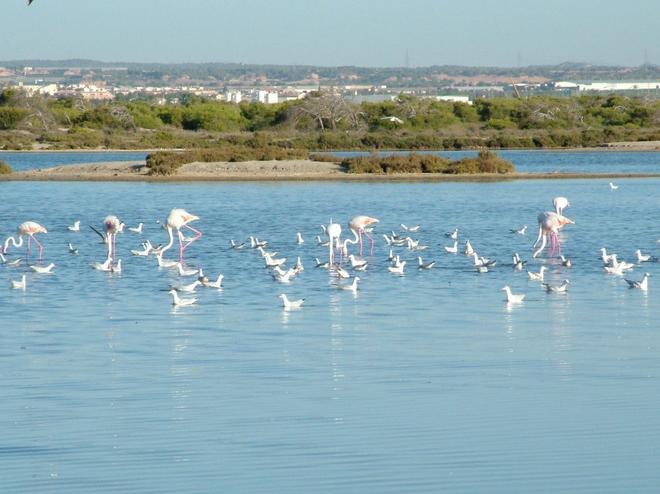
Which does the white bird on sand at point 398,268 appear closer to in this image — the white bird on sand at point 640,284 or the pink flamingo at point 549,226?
the white bird on sand at point 640,284

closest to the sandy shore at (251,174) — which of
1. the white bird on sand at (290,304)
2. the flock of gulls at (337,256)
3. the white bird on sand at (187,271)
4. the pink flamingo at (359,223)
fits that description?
the flock of gulls at (337,256)

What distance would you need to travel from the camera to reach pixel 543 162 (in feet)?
173

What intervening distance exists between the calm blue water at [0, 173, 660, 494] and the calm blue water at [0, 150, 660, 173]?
26.7m

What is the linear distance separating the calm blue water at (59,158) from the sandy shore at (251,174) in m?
6.33

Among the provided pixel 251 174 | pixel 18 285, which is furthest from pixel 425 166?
pixel 18 285

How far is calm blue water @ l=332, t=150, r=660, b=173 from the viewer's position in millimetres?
47500

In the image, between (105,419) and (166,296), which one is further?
(166,296)

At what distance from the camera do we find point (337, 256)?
22.1 metres

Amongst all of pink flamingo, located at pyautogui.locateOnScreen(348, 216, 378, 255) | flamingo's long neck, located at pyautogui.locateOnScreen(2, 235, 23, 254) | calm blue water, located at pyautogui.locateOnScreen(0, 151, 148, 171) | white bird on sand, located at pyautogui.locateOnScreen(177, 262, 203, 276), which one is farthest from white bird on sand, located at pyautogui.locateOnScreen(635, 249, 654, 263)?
calm blue water, located at pyautogui.locateOnScreen(0, 151, 148, 171)

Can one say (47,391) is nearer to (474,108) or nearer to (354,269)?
(354,269)

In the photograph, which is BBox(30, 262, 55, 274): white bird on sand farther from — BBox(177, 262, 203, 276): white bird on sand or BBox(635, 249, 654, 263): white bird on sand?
BBox(635, 249, 654, 263): white bird on sand

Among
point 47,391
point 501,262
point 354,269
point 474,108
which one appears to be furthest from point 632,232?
point 474,108

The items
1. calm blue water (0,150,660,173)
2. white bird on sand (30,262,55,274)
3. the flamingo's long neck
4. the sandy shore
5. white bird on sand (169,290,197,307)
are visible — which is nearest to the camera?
white bird on sand (169,290,197,307)

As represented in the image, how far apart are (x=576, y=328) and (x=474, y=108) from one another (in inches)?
2786
